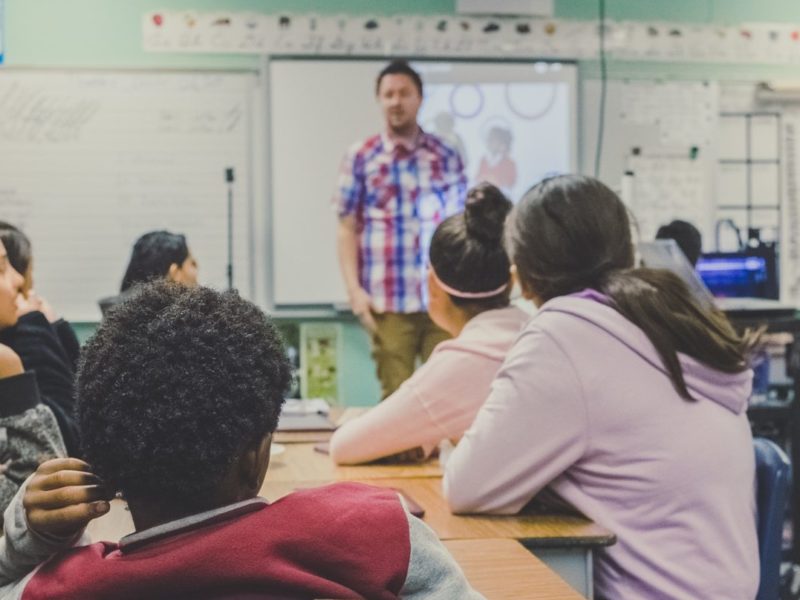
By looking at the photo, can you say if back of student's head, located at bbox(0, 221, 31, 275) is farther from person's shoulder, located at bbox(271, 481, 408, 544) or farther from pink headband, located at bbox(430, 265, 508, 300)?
person's shoulder, located at bbox(271, 481, 408, 544)

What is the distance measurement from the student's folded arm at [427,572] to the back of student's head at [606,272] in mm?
776

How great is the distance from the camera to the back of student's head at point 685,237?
426 centimetres

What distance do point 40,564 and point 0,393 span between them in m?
0.69

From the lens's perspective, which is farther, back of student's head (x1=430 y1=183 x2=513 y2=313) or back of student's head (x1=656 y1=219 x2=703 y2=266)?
back of student's head (x1=656 y1=219 x2=703 y2=266)

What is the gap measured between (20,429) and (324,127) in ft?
11.2

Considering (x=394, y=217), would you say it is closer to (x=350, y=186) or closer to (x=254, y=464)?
(x=350, y=186)

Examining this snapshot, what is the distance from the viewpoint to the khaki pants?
415cm

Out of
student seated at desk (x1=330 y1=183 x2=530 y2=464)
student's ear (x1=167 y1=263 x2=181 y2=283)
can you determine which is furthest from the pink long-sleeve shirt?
student's ear (x1=167 y1=263 x2=181 y2=283)

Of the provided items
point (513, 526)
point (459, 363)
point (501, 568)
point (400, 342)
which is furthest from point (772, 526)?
point (400, 342)

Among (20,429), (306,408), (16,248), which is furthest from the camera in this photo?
(306,408)

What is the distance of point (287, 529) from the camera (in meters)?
0.86

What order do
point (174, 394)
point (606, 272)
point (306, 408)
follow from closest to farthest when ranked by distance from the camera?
point (174, 394) < point (606, 272) < point (306, 408)

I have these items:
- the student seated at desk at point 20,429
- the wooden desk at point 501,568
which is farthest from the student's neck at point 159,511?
the student seated at desk at point 20,429

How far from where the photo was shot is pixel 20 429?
5.20 feet
